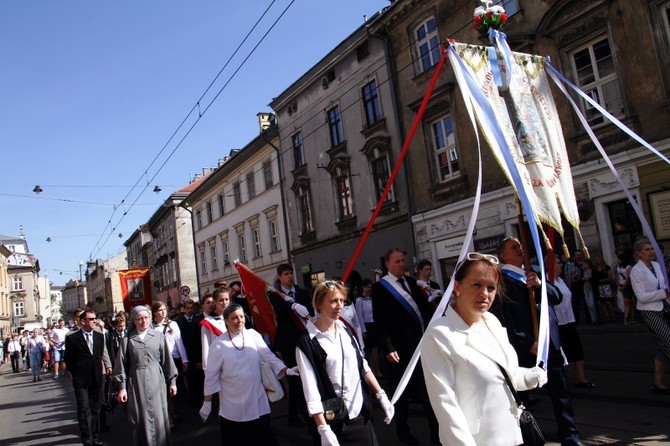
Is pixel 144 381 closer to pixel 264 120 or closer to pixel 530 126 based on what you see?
pixel 530 126

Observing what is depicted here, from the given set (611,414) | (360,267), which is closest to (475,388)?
(611,414)

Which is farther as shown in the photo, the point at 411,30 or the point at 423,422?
the point at 411,30

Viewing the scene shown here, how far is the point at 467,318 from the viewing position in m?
2.95

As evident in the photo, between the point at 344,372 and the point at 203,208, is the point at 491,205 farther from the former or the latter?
the point at 203,208

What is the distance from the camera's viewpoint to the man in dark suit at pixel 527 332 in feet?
16.9

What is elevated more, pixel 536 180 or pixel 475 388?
pixel 536 180

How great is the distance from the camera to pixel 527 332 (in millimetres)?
5348

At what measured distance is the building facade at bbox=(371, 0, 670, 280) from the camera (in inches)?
525

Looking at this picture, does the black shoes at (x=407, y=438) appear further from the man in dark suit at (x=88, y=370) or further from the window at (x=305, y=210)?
the window at (x=305, y=210)

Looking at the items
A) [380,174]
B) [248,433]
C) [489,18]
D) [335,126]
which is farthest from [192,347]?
[335,126]

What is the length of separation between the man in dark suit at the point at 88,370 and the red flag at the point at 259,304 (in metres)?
2.63

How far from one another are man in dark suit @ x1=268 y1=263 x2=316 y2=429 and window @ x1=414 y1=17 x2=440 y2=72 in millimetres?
13085

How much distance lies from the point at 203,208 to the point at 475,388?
136 ft

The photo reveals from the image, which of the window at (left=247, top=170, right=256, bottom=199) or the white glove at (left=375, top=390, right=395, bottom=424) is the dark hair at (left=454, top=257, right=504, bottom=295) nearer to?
the white glove at (left=375, top=390, right=395, bottom=424)
